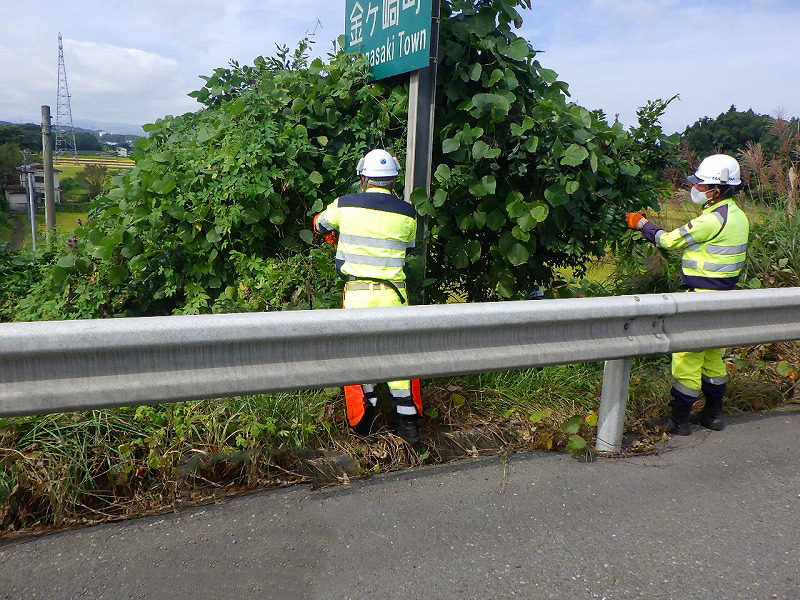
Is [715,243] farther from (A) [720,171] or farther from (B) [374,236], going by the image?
(B) [374,236]

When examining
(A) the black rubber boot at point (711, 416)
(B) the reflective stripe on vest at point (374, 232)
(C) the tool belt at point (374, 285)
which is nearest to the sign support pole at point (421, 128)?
(B) the reflective stripe on vest at point (374, 232)

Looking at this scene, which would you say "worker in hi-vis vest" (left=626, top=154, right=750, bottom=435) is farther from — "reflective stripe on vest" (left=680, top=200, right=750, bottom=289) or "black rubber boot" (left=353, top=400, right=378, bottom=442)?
"black rubber boot" (left=353, top=400, right=378, bottom=442)

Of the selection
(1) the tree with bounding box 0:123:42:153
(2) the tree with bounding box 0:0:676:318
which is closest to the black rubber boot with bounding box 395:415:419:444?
(2) the tree with bounding box 0:0:676:318

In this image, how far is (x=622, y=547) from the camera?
2842 millimetres

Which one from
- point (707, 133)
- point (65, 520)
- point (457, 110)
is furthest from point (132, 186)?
point (707, 133)

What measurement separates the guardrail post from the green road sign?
2056mm

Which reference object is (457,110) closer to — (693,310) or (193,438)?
(693,310)

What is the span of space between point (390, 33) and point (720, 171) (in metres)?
2.32

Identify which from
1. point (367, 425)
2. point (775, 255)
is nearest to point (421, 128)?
point (367, 425)

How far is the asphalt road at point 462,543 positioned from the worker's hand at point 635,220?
1.92 meters

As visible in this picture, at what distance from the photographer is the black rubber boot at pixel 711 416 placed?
14.1ft

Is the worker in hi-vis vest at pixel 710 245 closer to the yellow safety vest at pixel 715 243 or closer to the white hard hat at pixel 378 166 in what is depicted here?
the yellow safety vest at pixel 715 243

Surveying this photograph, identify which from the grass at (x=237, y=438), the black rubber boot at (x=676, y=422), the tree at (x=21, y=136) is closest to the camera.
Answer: the grass at (x=237, y=438)

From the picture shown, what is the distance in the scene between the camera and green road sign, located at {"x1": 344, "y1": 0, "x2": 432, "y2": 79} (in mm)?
4348
